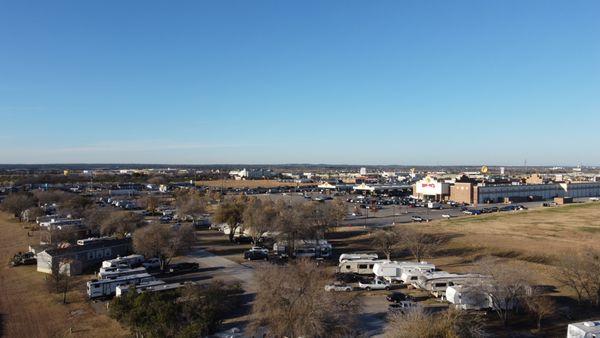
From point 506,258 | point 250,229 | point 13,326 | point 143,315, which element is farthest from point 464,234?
point 13,326

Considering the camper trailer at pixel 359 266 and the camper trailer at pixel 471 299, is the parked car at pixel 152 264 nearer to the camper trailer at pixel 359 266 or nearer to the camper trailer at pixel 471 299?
the camper trailer at pixel 359 266

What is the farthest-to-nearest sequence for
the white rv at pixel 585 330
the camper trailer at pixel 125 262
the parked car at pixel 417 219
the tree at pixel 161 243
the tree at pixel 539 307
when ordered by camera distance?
the parked car at pixel 417 219 → the tree at pixel 161 243 → the camper trailer at pixel 125 262 → the tree at pixel 539 307 → the white rv at pixel 585 330

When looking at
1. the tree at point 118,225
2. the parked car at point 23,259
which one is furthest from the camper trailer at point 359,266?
the parked car at point 23,259

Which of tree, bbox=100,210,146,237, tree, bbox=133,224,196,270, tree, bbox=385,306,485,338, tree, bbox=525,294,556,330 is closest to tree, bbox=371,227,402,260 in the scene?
tree, bbox=525,294,556,330

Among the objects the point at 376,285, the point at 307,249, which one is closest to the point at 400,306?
the point at 376,285

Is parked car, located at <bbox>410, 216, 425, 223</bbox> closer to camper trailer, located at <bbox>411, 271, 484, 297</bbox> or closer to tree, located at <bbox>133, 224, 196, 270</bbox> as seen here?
camper trailer, located at <bbox>411, 271, 484, 297</bbox>

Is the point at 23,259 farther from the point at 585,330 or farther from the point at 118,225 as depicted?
the point at 585,330

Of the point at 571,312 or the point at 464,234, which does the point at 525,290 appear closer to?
the point at 571,312
